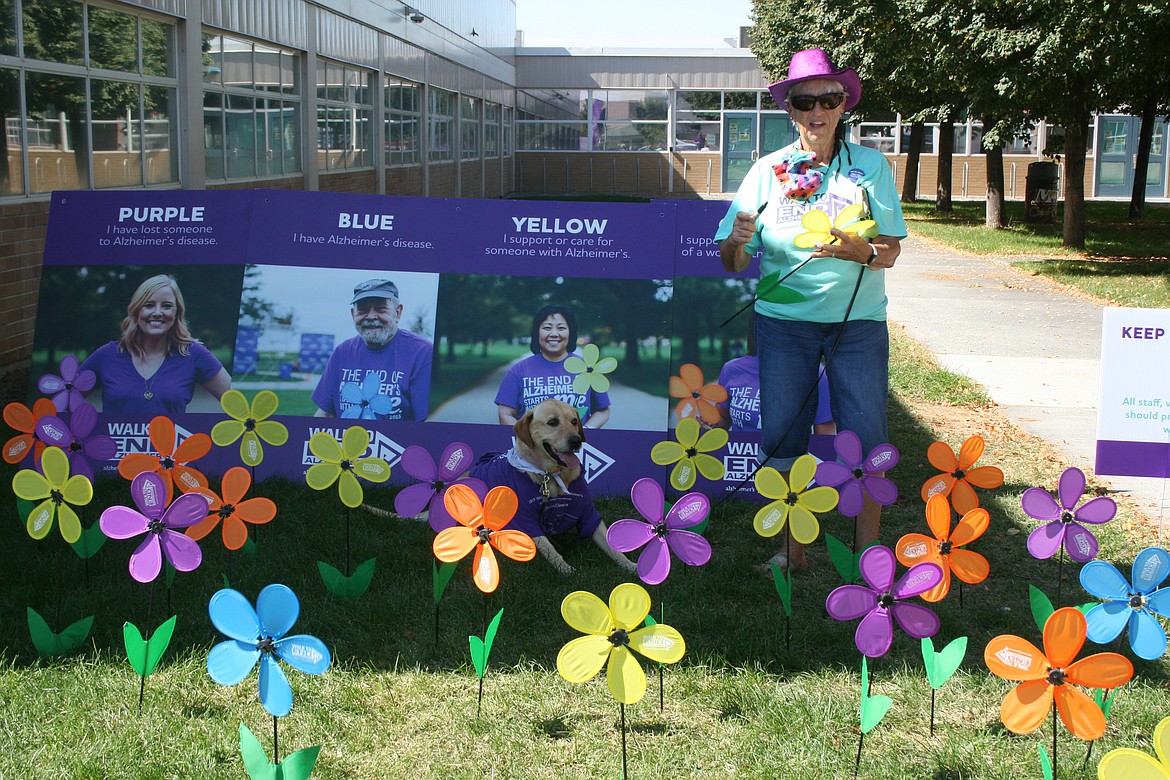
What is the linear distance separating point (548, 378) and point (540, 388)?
0.22 feet

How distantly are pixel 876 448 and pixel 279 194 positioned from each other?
3660mm

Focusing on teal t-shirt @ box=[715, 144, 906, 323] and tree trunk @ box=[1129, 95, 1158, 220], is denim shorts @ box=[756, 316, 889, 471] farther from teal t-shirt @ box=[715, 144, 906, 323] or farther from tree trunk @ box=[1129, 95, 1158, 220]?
tree trunk @ box=[1129, 95, 1158, 220]

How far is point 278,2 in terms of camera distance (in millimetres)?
15680

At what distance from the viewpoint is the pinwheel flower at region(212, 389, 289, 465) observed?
4.75 m

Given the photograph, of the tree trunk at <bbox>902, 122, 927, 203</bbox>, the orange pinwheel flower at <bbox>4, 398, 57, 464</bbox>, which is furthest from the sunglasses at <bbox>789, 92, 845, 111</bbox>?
the tree trunk at <bbox>902, 122, 927, 203</bbox>

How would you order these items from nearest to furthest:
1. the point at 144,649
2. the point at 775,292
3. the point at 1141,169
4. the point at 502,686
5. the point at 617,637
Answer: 1. the point at 617,637
2. the point at 144,649
3. the point at 502,686
4. the point at 775,292
5. the point at 1141,169

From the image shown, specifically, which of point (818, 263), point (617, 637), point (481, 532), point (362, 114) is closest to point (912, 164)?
point (362, 114)

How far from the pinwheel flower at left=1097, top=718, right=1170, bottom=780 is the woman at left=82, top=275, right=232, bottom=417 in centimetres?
480

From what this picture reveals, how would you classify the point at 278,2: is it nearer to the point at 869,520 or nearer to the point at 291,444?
the point at 291,444

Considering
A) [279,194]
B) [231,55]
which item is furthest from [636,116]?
[279,194]

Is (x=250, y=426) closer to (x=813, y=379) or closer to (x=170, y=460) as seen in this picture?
(x=170, y=460)

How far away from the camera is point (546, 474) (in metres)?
4.59

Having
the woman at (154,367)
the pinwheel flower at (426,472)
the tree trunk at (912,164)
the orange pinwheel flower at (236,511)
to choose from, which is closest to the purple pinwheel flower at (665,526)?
the pinwheel flower at (426,472)

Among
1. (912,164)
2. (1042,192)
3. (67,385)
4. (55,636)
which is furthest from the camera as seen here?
(912,164)
